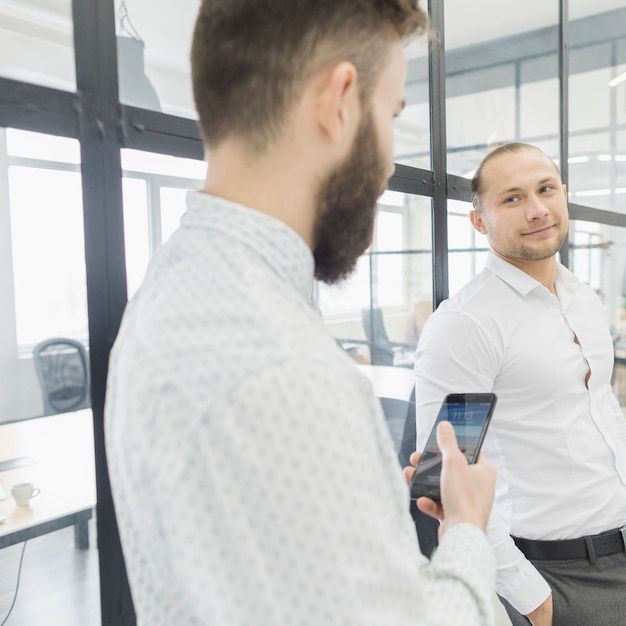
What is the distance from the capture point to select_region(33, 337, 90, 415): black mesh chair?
97cm

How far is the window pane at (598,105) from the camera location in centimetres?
310

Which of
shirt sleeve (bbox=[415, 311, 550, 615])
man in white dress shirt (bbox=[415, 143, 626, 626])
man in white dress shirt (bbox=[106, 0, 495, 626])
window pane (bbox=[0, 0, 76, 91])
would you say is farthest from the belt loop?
window pane (bbox=[0, 0, 76, 91])

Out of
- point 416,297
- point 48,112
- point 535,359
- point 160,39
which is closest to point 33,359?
point 48,112

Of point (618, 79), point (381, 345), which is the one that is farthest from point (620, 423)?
point (618, 79)

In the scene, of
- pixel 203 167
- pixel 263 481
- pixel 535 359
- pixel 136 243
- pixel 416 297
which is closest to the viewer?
pixel 263 481

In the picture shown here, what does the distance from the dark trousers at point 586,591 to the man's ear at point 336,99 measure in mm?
1177

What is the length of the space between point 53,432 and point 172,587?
25.3 inches

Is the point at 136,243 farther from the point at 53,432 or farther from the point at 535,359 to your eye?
the point at 535,359

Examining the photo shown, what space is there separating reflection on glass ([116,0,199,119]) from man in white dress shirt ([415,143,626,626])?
769 millimetres

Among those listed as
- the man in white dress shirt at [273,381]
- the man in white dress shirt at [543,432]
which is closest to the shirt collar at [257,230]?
the man in white dress shirt at [273,381]

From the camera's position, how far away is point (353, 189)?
0.60 m

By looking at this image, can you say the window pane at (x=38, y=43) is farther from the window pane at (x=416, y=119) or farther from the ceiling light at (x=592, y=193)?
the ceiling light at (x=592, y=193)

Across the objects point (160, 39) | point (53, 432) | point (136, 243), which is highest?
point (160, 39)

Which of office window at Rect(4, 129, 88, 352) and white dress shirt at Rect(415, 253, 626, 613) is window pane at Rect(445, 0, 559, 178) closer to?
white dress shirt at Rect(415, 253, 626, 613)
